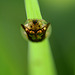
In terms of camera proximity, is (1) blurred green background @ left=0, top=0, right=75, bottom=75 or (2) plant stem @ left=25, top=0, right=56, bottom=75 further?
(1) blurred green background @ left=0, top=0, right=75, bottom=75

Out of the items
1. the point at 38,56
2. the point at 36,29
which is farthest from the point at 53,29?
the point at 38,56

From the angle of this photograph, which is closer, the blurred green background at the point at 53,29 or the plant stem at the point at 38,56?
the plant stem at the point at 38,56

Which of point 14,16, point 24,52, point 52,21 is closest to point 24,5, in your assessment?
point 14,16

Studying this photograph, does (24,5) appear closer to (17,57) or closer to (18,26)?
(18,26)
